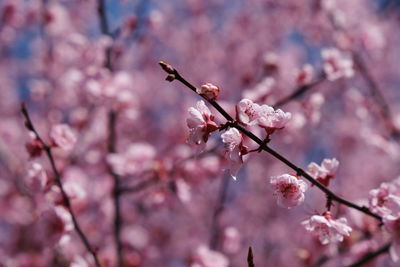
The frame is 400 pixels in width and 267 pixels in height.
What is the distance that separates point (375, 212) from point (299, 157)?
648cm

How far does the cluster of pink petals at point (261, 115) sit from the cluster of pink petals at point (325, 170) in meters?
0.41

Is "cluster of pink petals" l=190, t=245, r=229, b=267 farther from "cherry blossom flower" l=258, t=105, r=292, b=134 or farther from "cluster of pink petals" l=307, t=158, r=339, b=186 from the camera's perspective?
"cherry blossom flower" l=258, t=105, r=292, b=134

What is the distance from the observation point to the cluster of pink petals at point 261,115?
1.59m

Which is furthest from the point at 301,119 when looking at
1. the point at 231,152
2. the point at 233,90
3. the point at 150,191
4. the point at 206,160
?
the point at 233,90

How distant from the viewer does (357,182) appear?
25.9 feet

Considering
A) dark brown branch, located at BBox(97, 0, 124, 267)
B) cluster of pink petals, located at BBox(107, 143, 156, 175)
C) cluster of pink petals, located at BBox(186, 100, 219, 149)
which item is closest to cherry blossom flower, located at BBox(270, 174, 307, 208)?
cluster of pink petals, located at BBox(186, 100, 219, 149)

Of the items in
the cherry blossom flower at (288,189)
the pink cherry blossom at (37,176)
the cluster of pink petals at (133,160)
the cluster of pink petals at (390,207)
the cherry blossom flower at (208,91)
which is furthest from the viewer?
the cluster of pink petals at (133,160)

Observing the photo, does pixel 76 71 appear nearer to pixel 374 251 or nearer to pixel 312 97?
pixel 312 97

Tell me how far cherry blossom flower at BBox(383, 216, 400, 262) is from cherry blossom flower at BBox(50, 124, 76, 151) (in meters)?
1.70

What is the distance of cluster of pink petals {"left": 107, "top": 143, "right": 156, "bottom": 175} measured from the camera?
3.60 meters

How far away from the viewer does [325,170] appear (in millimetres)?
1936

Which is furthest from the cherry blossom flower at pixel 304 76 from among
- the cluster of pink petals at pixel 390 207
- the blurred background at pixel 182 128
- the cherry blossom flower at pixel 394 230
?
the cherry blossom flower at pixel 394 230

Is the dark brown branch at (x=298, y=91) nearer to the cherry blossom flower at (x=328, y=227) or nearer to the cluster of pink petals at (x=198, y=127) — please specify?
the cherry blossom flower at (x=328, y=227)

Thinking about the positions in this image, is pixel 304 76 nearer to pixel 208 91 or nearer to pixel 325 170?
pixel 325 170
